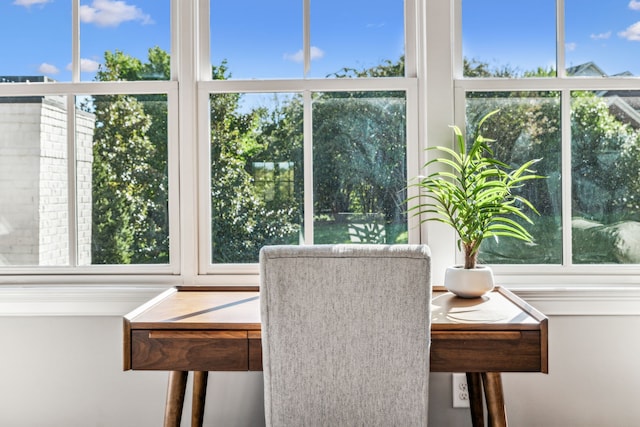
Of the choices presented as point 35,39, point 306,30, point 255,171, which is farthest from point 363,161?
point 35,39

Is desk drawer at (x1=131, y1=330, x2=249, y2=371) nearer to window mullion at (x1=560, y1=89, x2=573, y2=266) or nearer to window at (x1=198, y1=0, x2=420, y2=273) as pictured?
window at (x1=198, y1=0, x2=420, y2=273)

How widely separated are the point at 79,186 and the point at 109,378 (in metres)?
0.76

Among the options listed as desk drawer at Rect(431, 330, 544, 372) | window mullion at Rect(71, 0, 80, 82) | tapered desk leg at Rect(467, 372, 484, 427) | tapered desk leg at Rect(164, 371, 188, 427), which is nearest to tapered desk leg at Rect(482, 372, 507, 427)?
desk drawer at Rect(431, 330, 544, 372)

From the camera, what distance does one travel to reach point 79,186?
7.24 feet

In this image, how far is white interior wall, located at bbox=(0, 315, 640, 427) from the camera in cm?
211

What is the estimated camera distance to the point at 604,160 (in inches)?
85.6

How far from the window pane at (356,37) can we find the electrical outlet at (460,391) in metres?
1.20

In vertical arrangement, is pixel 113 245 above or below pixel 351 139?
below

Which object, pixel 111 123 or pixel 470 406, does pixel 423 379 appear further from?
pixel 111 123

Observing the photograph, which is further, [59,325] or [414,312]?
[59,325]

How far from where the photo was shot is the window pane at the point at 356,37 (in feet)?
7.23

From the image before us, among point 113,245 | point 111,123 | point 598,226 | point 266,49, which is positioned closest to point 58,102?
point 111,123

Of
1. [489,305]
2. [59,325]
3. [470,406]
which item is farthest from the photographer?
[59,325]

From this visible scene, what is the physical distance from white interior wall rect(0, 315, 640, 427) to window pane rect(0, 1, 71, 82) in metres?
0.99
